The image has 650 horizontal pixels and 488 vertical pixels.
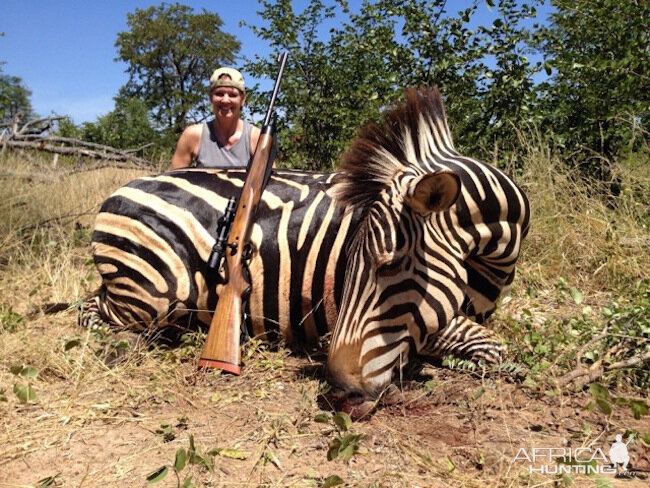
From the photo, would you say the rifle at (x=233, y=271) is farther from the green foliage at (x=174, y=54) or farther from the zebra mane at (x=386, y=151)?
the green foliage at (x=174, y=54)

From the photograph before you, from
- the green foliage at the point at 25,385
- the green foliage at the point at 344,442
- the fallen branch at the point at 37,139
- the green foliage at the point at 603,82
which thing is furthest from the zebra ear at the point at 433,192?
the fallen branch at the point at 37,139

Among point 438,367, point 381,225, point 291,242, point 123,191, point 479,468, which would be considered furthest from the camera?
point 123,191

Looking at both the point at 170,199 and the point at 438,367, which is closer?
the point at 438,367

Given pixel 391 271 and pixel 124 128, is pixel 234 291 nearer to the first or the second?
pixel 391 271

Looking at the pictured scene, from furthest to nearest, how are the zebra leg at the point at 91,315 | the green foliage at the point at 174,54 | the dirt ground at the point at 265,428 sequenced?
the green foliage at the point at 174,54 → the zebra leg at the point at 91,315 → the dirt ground at the point at 265,428

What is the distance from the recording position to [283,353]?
277cm

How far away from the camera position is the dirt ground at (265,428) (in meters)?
1.68

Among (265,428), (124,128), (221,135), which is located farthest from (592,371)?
(124,128)

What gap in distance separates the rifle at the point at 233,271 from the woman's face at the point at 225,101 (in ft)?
5.09

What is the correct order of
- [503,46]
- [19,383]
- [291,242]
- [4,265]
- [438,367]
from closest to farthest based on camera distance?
[19,383]
[438,367]
[291,242]
[4,265]
[503,46]

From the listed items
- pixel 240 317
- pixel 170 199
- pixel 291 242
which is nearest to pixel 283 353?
pixel 240 317

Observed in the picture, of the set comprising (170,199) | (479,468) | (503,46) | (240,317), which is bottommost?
(479,468)

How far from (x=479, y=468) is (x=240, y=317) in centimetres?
138

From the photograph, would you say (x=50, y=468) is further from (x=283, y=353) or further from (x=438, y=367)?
(x=438, y=367)
